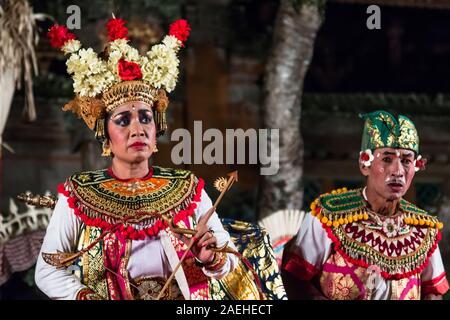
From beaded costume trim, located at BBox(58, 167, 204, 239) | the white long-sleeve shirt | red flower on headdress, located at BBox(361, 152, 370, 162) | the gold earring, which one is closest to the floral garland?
the gold earring

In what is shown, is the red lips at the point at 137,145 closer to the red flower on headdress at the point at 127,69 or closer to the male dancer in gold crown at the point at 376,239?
the red flower on headdress at the point at 127,69

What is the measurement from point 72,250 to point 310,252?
4.34 ft

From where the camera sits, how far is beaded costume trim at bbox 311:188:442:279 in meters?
6.31

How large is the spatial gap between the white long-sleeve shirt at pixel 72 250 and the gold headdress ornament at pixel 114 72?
0.45m

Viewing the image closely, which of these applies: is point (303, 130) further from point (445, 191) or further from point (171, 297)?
point (171, 297)

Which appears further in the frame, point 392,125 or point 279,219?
point 279,219

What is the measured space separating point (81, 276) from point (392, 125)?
5.85 feet

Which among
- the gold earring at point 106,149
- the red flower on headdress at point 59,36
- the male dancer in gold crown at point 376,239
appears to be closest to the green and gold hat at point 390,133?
the male dancer in gold crown at point 376,239

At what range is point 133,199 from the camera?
5.83m

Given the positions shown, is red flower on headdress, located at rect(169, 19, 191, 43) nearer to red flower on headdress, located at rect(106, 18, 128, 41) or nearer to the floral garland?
the floral garland

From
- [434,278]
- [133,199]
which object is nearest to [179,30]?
[133,199]

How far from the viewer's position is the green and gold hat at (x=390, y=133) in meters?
6.25

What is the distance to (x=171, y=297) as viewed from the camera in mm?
5777
